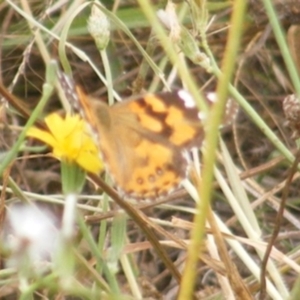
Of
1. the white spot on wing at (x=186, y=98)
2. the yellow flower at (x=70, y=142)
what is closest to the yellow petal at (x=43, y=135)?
the yellow flower at (x=70, y=142)

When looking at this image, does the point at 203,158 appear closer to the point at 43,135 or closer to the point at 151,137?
the point at 151,137

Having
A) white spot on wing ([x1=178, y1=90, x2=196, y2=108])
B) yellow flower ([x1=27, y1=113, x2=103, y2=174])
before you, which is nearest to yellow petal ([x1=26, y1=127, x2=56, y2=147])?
yellow flower ([x1=27, y1=113, x2=103, y2=174])

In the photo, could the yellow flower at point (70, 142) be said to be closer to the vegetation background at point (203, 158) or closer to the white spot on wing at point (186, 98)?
the vegetation background at point (203, 158)

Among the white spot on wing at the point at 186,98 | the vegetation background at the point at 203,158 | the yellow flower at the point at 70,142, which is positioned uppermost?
the yellow flower at the point at 70,142

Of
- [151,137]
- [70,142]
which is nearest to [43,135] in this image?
[70,142]

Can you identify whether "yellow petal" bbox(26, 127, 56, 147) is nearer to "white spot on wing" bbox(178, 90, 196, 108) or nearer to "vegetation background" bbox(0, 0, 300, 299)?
"vegetation background" bbox(0, 0, 300, 299)

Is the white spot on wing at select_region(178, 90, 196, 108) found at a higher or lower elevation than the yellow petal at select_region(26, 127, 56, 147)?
lower

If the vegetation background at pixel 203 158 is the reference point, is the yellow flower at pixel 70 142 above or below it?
above
